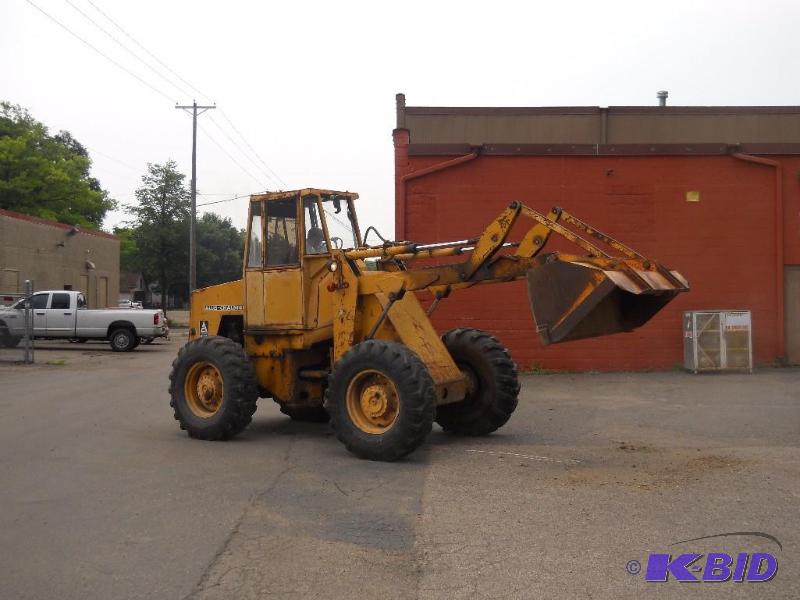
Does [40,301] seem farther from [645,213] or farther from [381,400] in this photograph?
[381,400]

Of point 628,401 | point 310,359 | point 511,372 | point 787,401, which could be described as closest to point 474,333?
point 511,372

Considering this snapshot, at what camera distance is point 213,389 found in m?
10.3

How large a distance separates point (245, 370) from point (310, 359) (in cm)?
89

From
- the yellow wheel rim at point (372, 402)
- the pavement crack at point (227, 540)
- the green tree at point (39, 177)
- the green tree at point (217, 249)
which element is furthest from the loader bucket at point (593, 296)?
the green tree at point (217, 249)

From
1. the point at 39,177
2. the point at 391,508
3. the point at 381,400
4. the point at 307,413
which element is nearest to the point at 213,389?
the point at 307,413

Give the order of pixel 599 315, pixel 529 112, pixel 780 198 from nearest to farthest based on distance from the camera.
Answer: pixel 599 315
pixel 780 198
pixel 529 112

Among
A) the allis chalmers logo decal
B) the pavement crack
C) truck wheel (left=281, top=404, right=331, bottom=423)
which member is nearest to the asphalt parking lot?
the pavement crack

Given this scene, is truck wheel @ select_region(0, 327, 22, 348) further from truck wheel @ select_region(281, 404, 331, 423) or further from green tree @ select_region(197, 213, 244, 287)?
green tree @ select_region(197, 213, 244, 287)

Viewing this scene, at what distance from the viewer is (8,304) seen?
26938 millimetres

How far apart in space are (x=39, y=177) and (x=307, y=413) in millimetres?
49496

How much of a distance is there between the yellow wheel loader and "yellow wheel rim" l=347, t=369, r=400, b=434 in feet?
0.05

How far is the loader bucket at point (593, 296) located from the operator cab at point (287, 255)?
301 centimetres

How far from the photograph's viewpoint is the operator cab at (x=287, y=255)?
10227 millimetres

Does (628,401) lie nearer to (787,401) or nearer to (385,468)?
(787,401)
